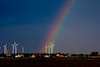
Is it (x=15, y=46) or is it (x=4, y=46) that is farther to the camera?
(x=4, y=46)

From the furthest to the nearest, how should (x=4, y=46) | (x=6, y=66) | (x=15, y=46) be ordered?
(x=4, y=46)
(x=15, y=46)
(x=6, y=66)

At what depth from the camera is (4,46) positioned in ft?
634

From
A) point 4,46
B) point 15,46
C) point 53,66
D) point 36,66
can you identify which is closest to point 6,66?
point 36,66

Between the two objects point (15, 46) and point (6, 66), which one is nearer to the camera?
point (6, 66)

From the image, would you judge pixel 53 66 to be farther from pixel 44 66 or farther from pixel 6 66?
pixel 6 66

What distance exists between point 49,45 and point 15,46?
2635 cm

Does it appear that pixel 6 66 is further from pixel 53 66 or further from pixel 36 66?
pixel 53 66

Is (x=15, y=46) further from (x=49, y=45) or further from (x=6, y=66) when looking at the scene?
(x=6, y=66)

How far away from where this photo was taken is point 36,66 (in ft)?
224

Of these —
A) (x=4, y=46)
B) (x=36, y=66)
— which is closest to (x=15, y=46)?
(x=4, y=46)

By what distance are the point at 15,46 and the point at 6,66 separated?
376 ft

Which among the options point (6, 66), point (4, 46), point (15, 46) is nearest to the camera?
point (6, 66)

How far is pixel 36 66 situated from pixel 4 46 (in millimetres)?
129428

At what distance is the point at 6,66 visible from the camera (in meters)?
66.6
